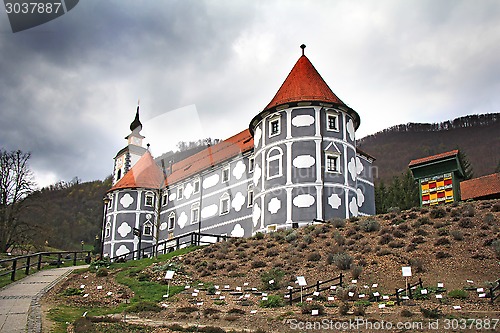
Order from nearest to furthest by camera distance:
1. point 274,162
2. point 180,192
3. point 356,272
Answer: point 356,272
point 274,162
point 180,192

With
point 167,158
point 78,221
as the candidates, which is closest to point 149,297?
point 167,158

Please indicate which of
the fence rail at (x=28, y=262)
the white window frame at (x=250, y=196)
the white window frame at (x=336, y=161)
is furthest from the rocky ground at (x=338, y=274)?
the white window frame at (x=250, y=196)

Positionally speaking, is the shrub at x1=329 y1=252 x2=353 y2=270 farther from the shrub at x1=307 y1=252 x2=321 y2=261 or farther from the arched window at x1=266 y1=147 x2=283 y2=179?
the arched window at x1=266 y1=147 x2=283 y2=179

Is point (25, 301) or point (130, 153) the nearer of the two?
point (25, 301)

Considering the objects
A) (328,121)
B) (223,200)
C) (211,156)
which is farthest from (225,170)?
(328,121)

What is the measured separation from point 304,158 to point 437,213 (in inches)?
412

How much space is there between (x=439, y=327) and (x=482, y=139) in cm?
9640

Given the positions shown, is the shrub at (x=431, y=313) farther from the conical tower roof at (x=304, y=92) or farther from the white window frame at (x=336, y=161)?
the conical tower roof at (x=304, y=92)

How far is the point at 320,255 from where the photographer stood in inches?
863

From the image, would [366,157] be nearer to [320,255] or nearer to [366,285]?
[320,255]

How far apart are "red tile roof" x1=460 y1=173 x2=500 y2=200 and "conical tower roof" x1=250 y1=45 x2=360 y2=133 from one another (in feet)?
29.6

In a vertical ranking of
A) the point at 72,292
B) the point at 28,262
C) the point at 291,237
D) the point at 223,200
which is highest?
the point at 223,200

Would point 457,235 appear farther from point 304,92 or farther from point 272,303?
point 304,92

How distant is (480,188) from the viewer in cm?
2841
